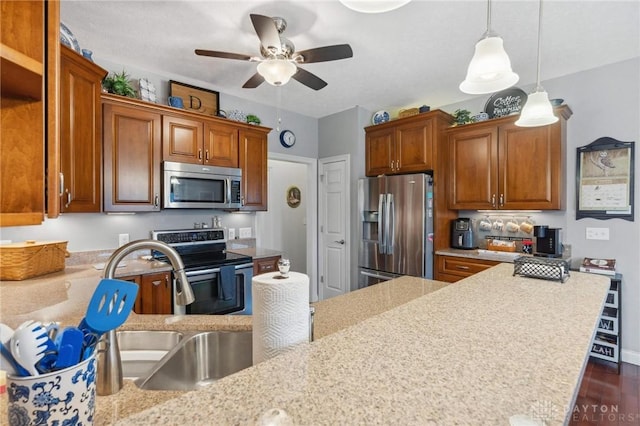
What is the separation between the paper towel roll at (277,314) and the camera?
0.66 m

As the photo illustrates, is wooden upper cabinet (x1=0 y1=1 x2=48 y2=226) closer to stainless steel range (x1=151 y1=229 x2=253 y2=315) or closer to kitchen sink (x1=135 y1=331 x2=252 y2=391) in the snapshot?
kitchen sink (x1=135 y1=331 x2=252 y2=391)

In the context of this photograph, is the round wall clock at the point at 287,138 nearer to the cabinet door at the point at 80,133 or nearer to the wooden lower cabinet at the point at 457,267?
the cabinet door at the point at 80,133

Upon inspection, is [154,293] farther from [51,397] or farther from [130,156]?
[51,397]

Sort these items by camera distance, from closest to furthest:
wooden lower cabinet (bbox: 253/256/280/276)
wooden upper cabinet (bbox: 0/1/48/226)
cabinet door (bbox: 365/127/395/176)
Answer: wooden upper cabinet (bbox: 0/1/48/226) < wooden lower cabinet (bbox: 253/256/280/276) < cabinet door (bbox: 365/127/395/176)

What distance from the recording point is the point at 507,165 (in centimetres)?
302

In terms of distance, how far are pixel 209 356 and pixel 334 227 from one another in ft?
10.4

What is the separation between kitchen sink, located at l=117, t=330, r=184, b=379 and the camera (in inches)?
42.3

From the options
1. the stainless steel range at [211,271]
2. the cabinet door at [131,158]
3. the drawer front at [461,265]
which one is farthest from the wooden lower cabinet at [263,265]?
the drawer front at [461,265]

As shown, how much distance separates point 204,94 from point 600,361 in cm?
451

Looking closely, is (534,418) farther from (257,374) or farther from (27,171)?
(27,171)

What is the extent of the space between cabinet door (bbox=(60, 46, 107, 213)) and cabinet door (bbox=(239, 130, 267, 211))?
51.2 inches

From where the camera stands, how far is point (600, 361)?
2.61 m

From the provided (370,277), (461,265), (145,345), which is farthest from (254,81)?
(461,265)

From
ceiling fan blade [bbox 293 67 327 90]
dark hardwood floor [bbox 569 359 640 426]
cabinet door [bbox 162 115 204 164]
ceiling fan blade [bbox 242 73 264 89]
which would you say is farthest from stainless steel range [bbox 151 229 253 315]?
dark hardwood floor [bbox 569 359 640 426]
